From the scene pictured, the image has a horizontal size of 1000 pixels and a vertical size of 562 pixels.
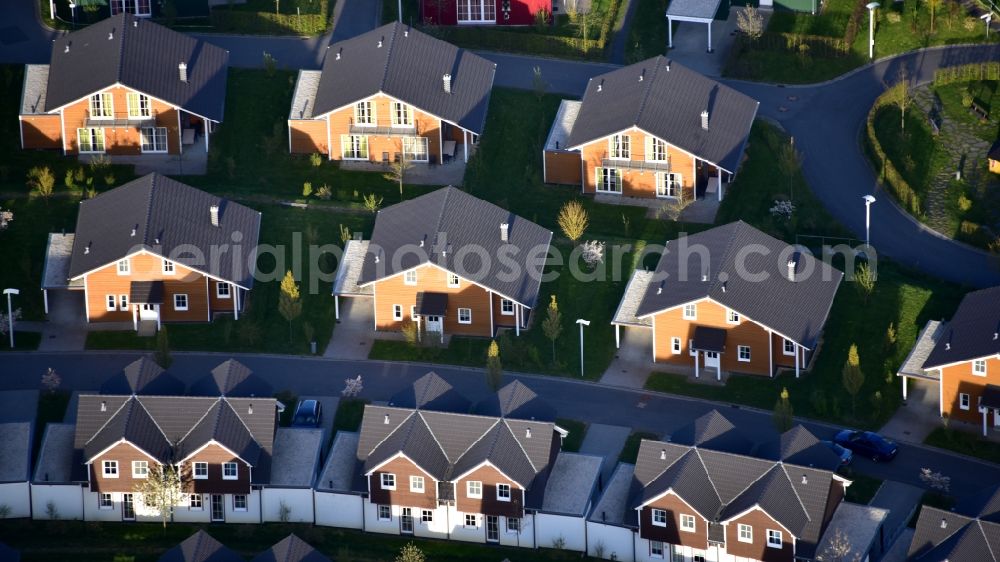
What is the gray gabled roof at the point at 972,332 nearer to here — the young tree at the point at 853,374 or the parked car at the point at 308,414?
the young tree at the point at 853,374

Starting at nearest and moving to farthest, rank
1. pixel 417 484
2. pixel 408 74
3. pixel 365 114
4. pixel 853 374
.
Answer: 1. pixel 417 484
2. pixel 853 374
3. pixel 365 114
4. pixel 408 74

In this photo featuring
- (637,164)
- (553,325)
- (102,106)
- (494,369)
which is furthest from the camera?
(102,106)

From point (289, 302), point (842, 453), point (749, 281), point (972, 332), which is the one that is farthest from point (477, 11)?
point (842, 453)

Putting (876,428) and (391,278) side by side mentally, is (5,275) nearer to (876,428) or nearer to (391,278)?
(391,278)

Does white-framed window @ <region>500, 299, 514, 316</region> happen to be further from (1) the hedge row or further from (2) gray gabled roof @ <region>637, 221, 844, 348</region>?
(1) the hedge row

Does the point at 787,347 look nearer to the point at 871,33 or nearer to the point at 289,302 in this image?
the point at 289,302

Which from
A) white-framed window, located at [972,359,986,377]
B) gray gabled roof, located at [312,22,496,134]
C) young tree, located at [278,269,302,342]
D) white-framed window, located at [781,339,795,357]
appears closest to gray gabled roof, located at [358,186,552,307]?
young tree, located at [278,269,302,342]
